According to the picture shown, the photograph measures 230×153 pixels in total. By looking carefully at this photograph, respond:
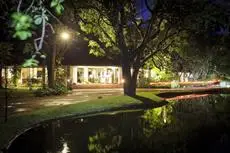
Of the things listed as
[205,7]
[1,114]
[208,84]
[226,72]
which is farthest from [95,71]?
[1,114]

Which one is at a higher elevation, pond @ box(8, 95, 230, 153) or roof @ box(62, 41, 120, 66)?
roof @ box(62, 41, 120, 66)

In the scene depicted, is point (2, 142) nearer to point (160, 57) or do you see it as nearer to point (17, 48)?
point (160, 57)

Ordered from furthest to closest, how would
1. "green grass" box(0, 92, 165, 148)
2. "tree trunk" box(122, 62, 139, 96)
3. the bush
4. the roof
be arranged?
the roof < the bush < "tree trunk" box(122, 62, 139, 96) < "green grass" box(0, 92, 165, 148)

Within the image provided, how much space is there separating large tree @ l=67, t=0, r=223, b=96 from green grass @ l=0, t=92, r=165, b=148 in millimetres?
2958

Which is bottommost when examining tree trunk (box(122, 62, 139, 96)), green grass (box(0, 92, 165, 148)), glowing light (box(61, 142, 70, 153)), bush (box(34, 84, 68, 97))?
glowing light (box(61, 142, 70, 153))

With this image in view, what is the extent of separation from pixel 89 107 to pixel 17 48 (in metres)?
19.0

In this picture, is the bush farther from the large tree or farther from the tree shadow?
the tree shadow

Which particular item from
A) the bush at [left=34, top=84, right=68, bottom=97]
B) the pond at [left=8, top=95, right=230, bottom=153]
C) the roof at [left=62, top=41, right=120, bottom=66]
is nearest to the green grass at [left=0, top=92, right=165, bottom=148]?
the pond at [left=8, top=95, right=230, bottom=153]

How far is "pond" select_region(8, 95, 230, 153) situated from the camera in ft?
42.3

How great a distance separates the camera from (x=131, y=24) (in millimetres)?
31328

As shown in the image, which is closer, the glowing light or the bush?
the glowing light

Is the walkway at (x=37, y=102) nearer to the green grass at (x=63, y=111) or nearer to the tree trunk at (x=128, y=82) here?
the green grass at (x=63, y=111)

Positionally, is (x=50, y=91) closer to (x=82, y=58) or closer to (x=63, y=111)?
(x=63, y=111)

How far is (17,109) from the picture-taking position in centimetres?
2308
